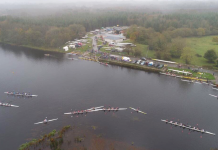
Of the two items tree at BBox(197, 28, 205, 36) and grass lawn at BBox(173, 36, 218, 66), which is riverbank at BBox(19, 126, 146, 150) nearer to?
grass lawn at BBox(173, 36, 218, 66)

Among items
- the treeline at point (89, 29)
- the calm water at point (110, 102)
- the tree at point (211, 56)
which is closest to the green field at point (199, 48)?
the tree at point (211, 56)

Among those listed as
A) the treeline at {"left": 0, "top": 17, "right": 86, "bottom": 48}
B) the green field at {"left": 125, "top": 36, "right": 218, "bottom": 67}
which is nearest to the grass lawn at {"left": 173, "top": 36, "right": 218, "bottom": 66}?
the green field at {"left": 125, "top": 36, "right": 218, "bottom": 67}

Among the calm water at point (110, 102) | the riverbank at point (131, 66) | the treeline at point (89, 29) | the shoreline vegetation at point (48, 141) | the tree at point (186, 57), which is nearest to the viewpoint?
the shoreline vegetation at point (48, 141)

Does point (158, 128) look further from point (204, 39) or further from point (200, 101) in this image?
point (204, 39)

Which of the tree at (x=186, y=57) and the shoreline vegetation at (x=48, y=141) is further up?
the tree at (x=186, y=57)

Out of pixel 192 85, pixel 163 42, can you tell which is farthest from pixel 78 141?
pixel 163 42

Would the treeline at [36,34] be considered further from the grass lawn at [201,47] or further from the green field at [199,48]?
the grass lawn at [201,47]

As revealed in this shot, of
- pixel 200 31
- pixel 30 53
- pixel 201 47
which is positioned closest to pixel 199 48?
pixel 201 47
